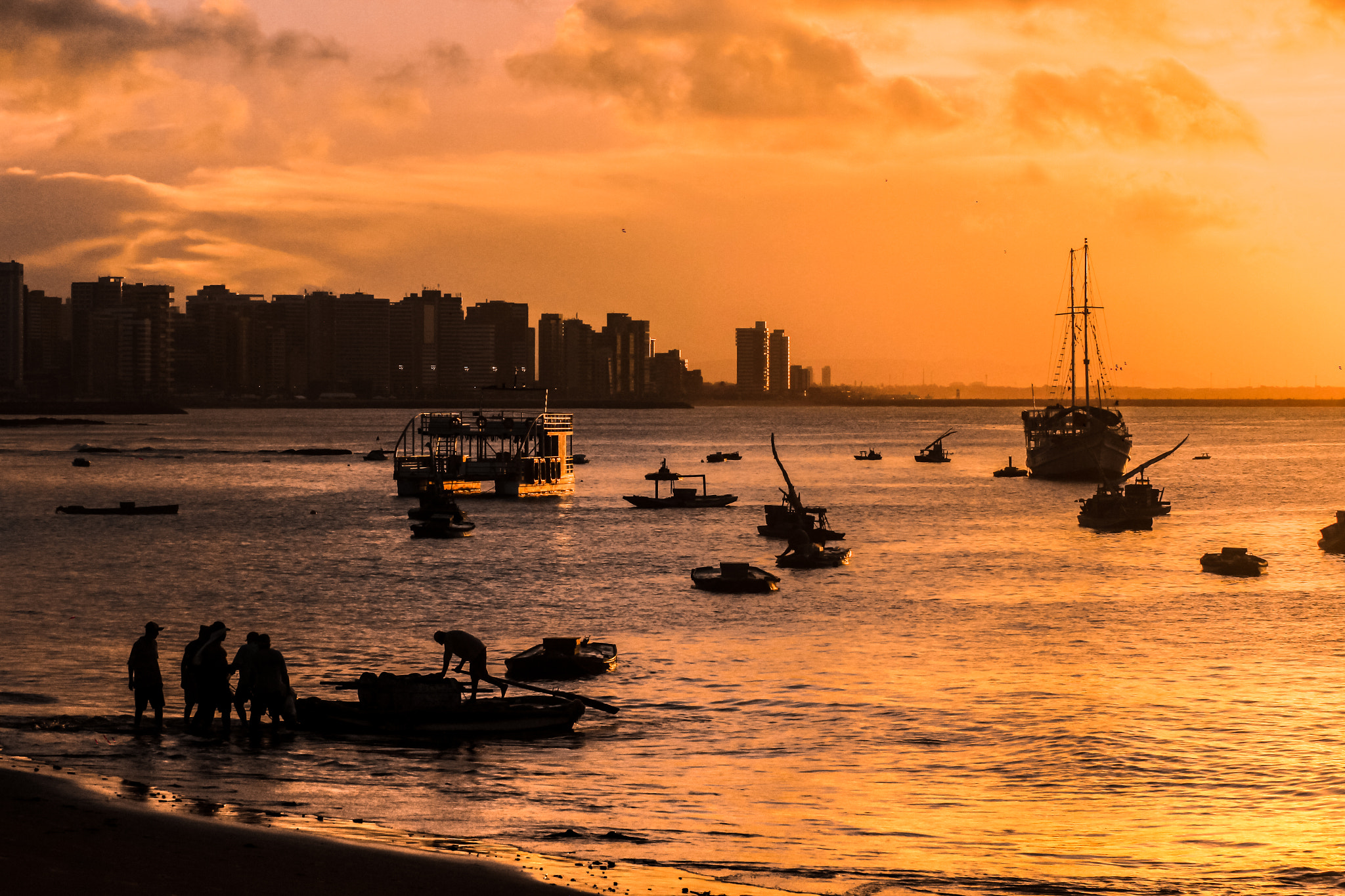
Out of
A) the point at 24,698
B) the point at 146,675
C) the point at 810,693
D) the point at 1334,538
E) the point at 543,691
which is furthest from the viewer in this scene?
the point at 1334,538

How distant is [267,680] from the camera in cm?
2766

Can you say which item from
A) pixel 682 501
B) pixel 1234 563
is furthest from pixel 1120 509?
pixel 682 501

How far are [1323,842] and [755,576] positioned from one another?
125ft

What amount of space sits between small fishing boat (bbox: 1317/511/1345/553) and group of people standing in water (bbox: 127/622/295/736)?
76.5 m

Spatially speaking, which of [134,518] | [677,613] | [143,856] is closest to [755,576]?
[677,613]

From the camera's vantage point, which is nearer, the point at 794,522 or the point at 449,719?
the point at 449,719

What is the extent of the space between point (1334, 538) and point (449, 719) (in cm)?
7452

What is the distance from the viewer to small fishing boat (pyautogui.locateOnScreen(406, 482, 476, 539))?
90.4 metres

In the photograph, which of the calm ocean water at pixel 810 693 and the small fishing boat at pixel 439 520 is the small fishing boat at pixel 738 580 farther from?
the small fishing boat at pixel 439 520

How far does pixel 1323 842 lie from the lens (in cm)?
2350

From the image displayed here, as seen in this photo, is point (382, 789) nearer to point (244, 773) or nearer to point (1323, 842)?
point (244, 773)

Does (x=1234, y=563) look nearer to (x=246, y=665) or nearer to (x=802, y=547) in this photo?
(x=802, y=547)

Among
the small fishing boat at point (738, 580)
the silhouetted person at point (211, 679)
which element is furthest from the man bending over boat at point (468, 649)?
the small fishing boat at point (738, 580)

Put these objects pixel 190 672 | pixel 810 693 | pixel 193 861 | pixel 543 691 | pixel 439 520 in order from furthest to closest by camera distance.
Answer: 1. pixel 439 520
2. pixel 810 693
3. pixel 543 691
4. pixel 190 672
5. pixel 193 861
